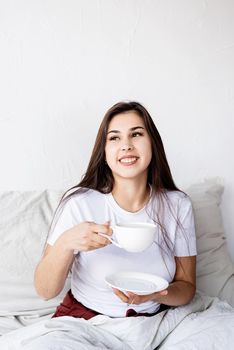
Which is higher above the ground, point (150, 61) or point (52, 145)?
point (150, 61)

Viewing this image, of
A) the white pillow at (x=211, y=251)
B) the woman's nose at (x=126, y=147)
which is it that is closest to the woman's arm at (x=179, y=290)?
the white pillow at (x=211, y=251)

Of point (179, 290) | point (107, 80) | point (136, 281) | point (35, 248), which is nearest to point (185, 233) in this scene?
point (179, 290)

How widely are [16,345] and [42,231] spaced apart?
1.57 ft

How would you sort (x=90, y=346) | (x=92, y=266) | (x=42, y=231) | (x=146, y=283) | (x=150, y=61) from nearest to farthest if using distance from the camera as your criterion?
(x=90, y=346), (x=146, y=283), (x=92, y=266), (x=42, y=231), (x=150, y=61)

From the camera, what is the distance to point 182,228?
4.64 feet

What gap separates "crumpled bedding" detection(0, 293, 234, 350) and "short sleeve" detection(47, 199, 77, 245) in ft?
0.74

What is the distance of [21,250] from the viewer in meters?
1.51

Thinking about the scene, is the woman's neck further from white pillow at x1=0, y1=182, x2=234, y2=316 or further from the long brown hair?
white pillow at x1=0, y1=182, x2=234, y2=316

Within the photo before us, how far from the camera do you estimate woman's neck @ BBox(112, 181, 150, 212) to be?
139cm

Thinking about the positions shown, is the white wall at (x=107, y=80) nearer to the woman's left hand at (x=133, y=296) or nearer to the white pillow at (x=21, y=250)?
the white pillow at (x=21, y=250)

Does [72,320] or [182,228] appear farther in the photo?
[182,228]

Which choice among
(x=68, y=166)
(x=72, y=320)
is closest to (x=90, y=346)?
(x=72, y=320)

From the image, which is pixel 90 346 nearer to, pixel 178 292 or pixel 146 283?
pixel 146 283

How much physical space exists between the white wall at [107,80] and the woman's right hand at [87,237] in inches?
27.8
